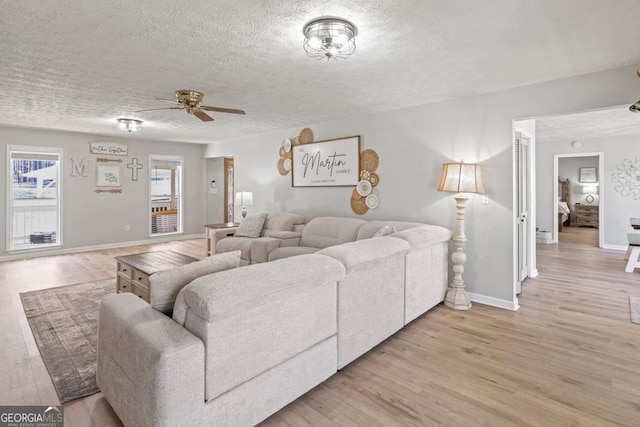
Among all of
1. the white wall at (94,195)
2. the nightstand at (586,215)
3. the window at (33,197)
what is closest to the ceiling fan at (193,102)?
the white wall at (94,195)

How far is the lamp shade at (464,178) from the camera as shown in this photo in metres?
3.58

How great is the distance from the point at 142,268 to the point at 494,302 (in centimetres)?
381

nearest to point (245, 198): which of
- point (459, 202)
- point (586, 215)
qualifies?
point (459, 202)

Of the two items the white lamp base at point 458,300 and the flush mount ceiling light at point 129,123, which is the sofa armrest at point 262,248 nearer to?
the white lamp base at point 458,300

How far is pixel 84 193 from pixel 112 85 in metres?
4.29

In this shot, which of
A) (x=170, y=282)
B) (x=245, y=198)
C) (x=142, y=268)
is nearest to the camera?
(x=170, y=282)

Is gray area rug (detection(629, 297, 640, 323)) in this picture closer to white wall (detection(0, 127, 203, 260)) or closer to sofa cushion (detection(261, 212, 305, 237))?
sofa cushion (detection(261, 212, 305, 237))

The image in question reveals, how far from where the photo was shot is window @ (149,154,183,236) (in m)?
7.94

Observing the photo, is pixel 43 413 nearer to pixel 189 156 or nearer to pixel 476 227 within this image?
pixel 476 227

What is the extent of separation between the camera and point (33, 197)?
20.8 feet

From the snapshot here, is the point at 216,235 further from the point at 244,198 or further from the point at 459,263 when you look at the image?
the point at 459,263

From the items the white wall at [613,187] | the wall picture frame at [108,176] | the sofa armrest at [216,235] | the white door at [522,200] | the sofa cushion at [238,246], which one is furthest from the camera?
the wall picture frame at [108,176]

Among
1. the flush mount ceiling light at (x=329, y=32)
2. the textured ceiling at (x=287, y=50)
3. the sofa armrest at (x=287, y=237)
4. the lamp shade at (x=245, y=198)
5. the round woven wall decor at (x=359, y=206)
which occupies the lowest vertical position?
the sofa armrest at (x=287, y=237)

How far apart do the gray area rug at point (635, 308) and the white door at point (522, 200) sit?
102cm
